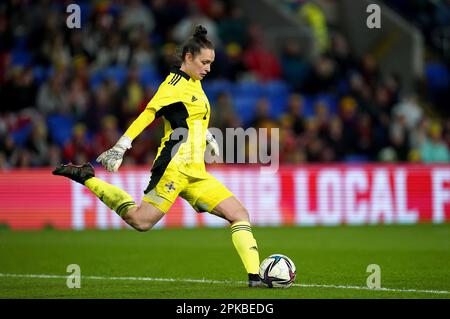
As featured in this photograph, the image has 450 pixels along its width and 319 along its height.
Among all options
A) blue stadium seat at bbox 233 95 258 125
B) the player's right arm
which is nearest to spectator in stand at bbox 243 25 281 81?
blue stadium seat at bbox 233 95 258 125

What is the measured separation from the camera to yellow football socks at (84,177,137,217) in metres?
9.44

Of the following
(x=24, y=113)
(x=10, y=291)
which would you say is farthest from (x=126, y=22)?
(x=10, y=291)

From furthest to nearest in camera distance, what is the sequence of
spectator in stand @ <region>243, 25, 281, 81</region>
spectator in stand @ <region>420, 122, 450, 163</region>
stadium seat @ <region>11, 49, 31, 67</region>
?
spectator in stand @ <region>243, 25, 281, 81</region> < stadium seat @ <region>11, 49, 31, 67</region> < spectator in stand @ <region>420, 122, 450, 163</region>

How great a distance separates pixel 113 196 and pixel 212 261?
116 inches

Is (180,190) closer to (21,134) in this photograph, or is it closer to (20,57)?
(21,134)

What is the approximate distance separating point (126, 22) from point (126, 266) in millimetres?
10069

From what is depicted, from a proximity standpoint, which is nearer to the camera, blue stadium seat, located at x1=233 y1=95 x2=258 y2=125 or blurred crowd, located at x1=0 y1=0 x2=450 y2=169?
blurred crowd, located at x1=0 y1=0 x2=450 y2=169

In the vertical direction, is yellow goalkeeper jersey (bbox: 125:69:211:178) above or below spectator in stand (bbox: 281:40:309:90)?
below

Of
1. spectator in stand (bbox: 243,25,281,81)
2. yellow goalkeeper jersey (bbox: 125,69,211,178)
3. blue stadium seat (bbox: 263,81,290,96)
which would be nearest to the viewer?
yellow goalkeeper jersey (bbox: 125,69,211,178)

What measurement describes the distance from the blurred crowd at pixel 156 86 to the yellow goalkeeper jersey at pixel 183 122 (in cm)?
920

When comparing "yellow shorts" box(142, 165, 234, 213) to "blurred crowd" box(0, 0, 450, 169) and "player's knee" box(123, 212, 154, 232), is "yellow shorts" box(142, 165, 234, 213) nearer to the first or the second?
"player's knee" box(123, 212, 154, 232)

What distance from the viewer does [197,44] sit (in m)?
9.34

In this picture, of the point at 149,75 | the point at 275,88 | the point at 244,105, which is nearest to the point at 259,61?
the point at 275,88

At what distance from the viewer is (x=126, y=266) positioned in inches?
456
